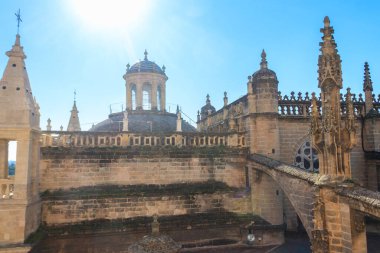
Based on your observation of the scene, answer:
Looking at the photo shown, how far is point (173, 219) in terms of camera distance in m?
15.4

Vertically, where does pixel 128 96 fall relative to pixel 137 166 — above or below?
above

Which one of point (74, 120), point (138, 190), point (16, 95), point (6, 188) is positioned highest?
point (74, 120)

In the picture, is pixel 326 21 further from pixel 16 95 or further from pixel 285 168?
pixel 16 95

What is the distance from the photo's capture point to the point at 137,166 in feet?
52.0

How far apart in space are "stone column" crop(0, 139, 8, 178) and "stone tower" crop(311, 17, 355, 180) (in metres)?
13.6

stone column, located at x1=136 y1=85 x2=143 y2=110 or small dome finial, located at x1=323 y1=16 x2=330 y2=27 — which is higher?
stone column, located at x1=136 y1=85 x2=143 y2=110

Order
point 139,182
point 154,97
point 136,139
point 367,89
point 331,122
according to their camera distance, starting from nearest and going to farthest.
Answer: point 331,122
point 139,182
point 136,139
point 367,89
point 154,97

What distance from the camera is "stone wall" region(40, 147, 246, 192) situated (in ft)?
48.9

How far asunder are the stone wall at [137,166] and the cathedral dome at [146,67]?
34.5ft

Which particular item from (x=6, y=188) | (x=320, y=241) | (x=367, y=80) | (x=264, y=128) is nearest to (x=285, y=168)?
(x=264, y=128)

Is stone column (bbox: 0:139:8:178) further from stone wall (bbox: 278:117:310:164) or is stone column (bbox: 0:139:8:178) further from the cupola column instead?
stone wall (bbox: 278:117:310:164)

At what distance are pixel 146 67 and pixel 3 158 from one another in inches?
516

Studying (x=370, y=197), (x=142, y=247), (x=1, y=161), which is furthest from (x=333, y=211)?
(x=1, y=161)

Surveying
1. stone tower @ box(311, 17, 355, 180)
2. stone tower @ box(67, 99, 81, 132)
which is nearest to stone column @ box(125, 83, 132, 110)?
stone tower @ box(67, 99, 81, 132)
